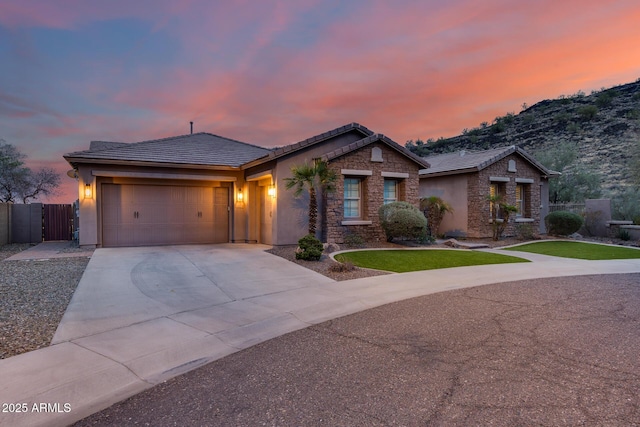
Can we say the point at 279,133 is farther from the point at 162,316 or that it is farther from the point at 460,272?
the point at 162,316

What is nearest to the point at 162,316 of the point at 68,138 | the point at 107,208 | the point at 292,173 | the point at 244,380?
the point at 244,380

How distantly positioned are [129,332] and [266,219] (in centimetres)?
982

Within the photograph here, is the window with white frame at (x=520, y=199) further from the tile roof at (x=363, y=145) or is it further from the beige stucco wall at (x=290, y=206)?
the beige stucco wall at (x=290, y=206)

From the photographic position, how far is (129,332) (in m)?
4.82

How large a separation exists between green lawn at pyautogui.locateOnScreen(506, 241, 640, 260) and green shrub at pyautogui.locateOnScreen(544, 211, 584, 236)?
2.39 meters

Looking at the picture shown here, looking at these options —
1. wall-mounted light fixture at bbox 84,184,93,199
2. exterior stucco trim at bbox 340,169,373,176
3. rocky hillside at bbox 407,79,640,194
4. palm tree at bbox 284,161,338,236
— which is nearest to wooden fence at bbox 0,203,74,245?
wall-mounted light fixture at bbox 84,184,93,199

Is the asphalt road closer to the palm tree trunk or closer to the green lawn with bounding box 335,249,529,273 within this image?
the green lawn with bounding box 335,249,529,273

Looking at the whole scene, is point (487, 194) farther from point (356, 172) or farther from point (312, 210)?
point (312, 210)

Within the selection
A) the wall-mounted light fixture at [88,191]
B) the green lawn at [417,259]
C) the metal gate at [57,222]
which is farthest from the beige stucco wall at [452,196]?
the metal gate at [57,222]

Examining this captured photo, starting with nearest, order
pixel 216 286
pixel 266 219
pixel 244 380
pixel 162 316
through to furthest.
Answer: pixel 244 380 < pixel 162 316 < pixel 216 286 < pixel 266 219

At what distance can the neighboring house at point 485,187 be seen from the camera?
1714 cm

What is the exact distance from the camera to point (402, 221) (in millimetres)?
13531

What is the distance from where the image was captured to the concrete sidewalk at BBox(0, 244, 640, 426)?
3.32m

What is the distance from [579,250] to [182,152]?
1639cm
